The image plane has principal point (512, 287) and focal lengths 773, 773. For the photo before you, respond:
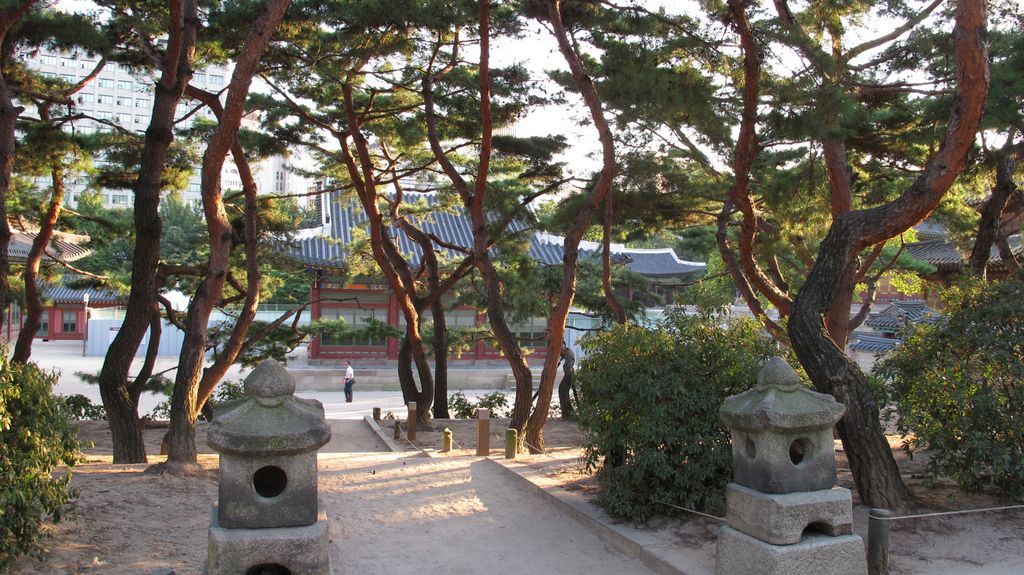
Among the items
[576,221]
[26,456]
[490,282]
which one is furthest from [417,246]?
[26,456]

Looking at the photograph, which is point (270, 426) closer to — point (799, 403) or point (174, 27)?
point (799, 403)

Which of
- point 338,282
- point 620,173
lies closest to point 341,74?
point 620,173

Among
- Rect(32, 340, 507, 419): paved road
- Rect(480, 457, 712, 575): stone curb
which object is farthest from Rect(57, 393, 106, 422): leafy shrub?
Rect(480, 457, 712, 575): stone curb

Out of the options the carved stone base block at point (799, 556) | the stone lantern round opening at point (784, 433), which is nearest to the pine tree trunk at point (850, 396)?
the stone lantern round opening at point (784, 433)

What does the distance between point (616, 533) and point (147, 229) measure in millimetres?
6318

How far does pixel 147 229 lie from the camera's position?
347 inches

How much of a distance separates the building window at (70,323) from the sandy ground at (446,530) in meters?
34.8

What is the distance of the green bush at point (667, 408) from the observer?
230 inches

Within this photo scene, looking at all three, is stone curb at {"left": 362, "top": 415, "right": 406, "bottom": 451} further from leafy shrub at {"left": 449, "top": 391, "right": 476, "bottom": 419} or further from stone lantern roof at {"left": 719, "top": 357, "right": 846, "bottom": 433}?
stone lantern roof at {"left": 719, "top": 357, "right": 846, "bottom": 433}

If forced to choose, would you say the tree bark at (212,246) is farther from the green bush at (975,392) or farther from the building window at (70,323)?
the building window at (70,323)

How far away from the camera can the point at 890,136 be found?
A: 10.1 m

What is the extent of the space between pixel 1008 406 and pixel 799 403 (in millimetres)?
2333

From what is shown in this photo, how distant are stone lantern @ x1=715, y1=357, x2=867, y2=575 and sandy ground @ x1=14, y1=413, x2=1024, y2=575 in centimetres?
54

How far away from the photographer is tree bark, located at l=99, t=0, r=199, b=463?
8641mm
